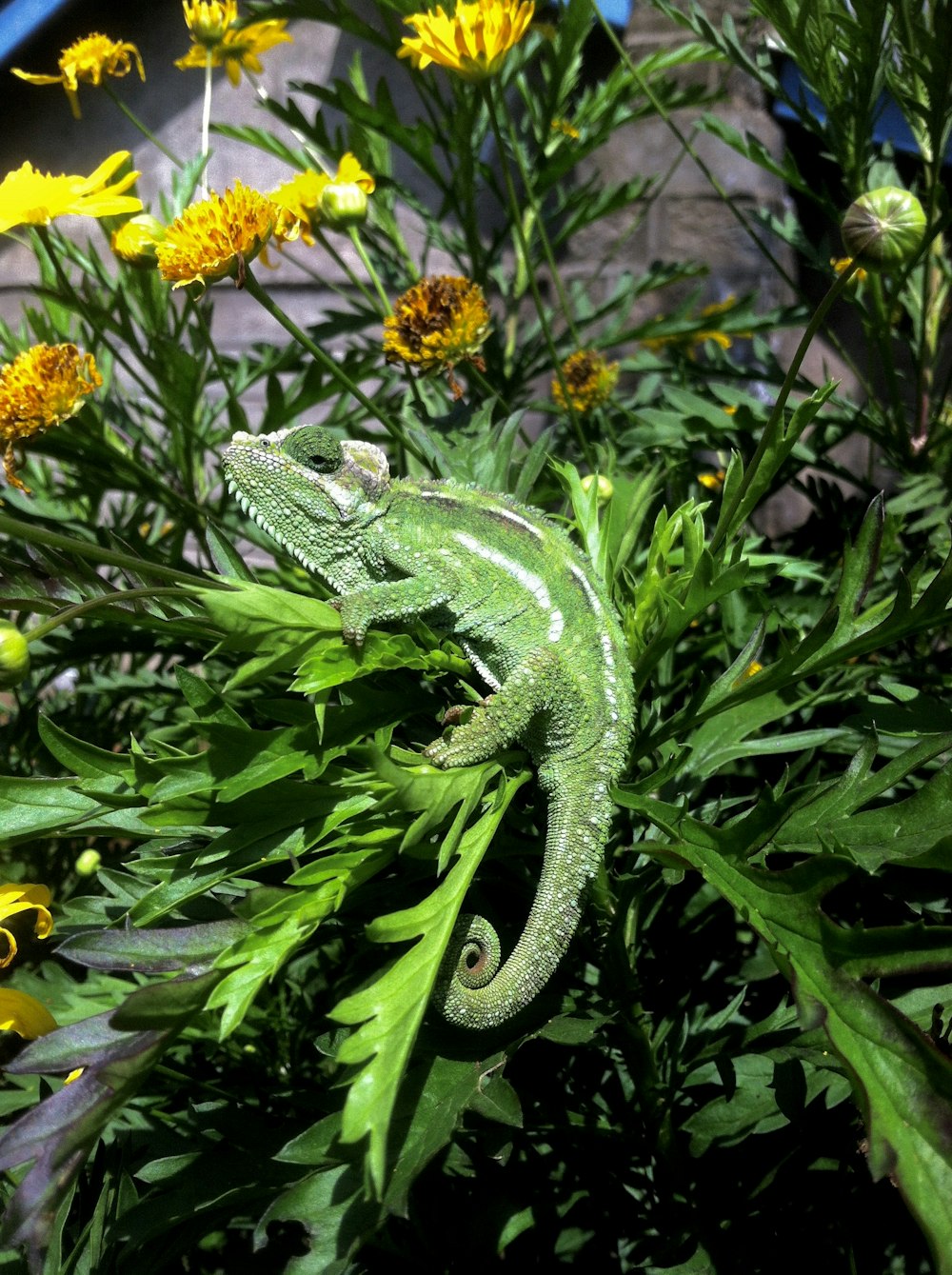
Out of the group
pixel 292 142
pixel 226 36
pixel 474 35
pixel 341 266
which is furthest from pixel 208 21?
pixel 292 142

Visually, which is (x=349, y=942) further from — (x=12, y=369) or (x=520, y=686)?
(x=12, y=369)

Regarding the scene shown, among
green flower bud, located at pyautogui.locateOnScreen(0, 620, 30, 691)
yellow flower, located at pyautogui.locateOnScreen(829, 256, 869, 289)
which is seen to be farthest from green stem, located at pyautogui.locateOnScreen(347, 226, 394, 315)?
green flower bud, located at pyautogui.locateOnScreen(0, 620, 30, 691)

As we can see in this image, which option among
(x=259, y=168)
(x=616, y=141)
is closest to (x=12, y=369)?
(x=616, y=141)

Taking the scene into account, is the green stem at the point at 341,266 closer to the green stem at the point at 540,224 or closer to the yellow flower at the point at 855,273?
the green stem at the point at 540,224

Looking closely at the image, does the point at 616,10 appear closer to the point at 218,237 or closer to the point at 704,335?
the point at 704,335

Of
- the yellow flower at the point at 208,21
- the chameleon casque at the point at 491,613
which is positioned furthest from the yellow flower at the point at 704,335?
the chameleon casque at the point at 491,613

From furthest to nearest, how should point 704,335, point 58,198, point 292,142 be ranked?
point 292,142, point 704,335, point 58,198
